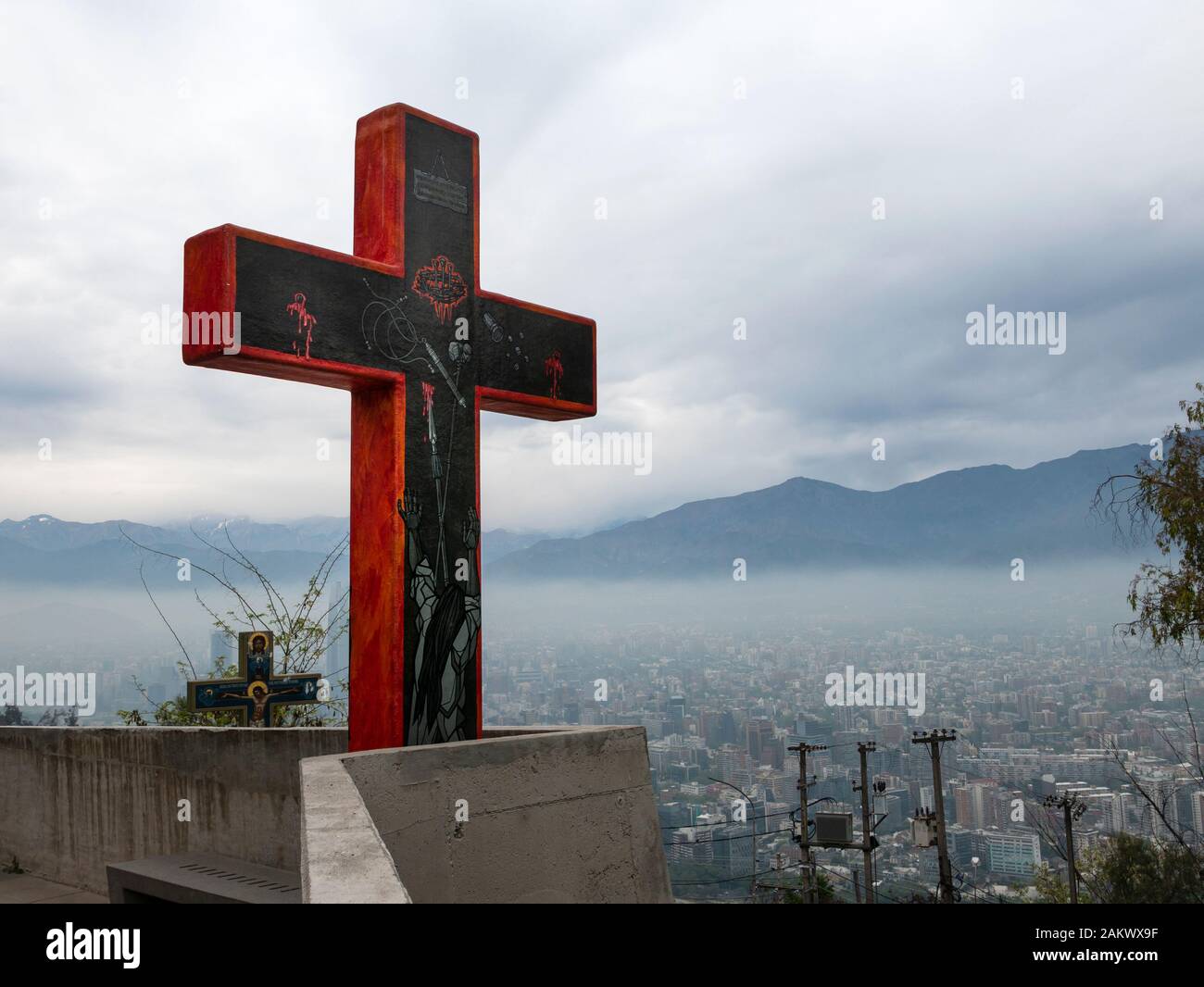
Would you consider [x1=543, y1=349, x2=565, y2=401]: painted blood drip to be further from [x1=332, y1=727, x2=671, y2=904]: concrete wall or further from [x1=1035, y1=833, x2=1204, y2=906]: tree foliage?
[x1=1035, y1=833, x2=1204, y2=906]: tree foliage

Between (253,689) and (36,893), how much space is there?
88.1 inches

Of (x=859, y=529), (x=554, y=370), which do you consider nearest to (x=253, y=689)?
(x=554, y=370)

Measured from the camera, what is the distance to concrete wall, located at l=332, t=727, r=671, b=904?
15.8 feet

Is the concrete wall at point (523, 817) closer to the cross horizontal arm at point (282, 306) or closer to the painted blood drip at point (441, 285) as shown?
the cross horizontal arm at point (282, 306)

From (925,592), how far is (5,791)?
116 meters

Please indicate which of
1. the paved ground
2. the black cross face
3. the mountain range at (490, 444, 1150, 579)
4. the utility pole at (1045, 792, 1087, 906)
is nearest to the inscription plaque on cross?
the black cross face

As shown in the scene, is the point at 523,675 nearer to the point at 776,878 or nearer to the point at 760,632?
the point at 776,878

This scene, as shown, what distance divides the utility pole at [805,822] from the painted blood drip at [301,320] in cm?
1595

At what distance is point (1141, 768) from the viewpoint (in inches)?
739

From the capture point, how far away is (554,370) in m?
7.10

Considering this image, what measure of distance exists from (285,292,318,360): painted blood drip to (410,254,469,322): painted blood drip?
86 cm

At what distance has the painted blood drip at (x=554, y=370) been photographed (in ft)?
23.1

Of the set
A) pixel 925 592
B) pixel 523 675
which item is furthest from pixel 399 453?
pixel 925 592
